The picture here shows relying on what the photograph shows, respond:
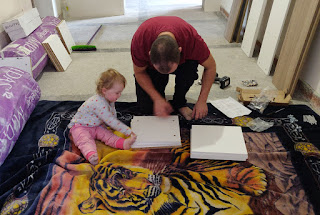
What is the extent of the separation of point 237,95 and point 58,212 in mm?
1558

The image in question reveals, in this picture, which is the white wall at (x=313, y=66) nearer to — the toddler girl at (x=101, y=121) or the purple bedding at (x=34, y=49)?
the toddler girl at (x=101, y=121)

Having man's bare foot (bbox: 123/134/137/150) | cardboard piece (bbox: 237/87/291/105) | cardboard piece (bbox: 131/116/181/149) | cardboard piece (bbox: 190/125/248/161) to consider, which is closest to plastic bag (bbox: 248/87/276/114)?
cardboard piece (bbox: 237/87/291/105)

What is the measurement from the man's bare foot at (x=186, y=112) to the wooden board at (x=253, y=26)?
4.56 ft

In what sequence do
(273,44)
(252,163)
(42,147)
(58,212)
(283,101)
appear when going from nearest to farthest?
1. (58,212)
2. (252,163)
3. (42,147)
4. (283,101)
5. (273,44)

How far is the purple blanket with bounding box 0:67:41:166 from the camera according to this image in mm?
1419

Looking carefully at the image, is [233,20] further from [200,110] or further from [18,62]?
[18,62]

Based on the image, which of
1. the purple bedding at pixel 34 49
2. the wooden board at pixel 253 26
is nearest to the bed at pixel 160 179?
the purple bedding at pixel 34 49

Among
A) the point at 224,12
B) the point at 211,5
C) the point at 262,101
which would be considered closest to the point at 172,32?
the point at 262,101

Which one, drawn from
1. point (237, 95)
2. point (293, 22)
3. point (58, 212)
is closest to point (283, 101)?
point (237, 95)

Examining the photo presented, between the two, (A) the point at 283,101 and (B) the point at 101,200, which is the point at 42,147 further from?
(A) the point at 283,101

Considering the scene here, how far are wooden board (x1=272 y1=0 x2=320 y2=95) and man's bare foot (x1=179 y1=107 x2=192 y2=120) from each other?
0.82 metres

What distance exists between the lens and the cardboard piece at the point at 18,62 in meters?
2.02

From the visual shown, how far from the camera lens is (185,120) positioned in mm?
1746

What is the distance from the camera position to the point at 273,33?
237cm
